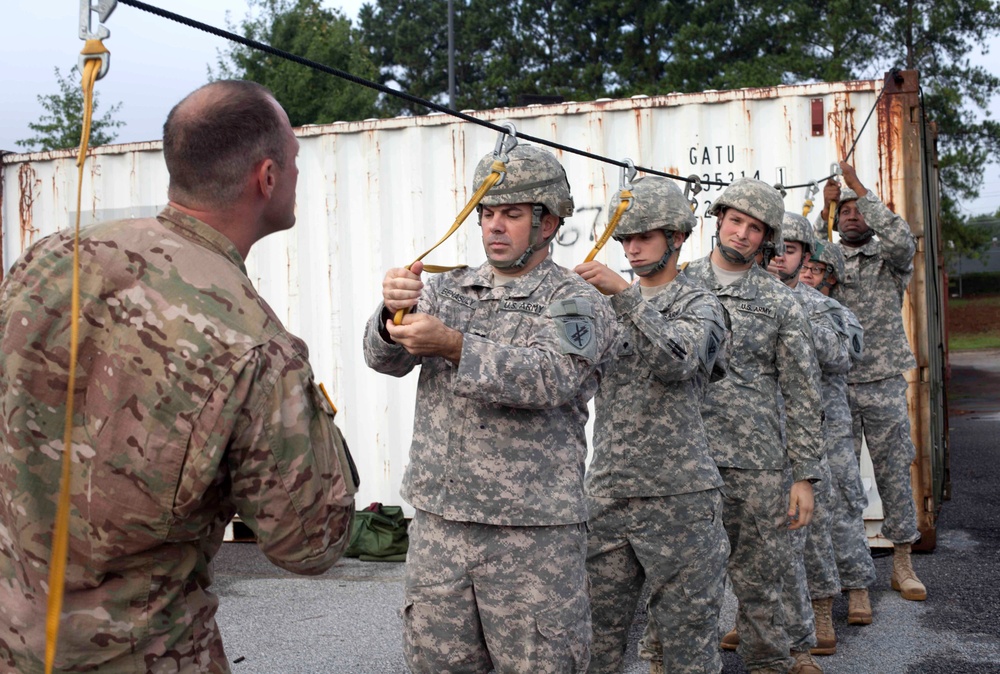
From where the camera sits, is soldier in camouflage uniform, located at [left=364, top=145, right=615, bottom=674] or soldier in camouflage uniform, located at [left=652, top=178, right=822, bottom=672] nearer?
soldier in camouflage uniform, located at [left=364, top=145, right=615, bottom=674]

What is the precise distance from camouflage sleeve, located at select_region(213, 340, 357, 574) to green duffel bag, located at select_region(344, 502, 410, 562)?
17.3ft

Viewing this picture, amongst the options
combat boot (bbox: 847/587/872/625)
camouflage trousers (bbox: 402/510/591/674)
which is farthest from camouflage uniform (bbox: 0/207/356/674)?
combat boot (bbox: 847/587/872/625)

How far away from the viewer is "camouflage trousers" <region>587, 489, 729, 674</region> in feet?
12.4

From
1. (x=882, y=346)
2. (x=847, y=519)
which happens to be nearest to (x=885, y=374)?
(x=882, y=346)

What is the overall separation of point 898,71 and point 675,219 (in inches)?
136

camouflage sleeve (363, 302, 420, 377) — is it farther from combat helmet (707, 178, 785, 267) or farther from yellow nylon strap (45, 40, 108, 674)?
combat helmet (707, 178, 785, 267)

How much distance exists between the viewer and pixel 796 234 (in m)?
5.45

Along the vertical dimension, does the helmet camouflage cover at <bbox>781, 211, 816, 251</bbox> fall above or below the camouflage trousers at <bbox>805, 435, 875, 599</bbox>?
above

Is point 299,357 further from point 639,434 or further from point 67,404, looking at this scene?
point 639,434

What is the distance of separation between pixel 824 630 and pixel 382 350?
318cm

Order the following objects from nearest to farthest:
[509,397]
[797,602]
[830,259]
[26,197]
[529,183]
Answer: [509,397] < [529,183] < [797,602] < [830,259] < [26,197]

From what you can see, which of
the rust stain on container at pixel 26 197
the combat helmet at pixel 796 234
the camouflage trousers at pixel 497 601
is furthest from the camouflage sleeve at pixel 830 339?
the rust stain on container at pixel 26 197

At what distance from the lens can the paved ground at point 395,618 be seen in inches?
199

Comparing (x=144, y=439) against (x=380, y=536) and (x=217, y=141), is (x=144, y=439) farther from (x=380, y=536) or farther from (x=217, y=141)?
(x=380, y=536)
